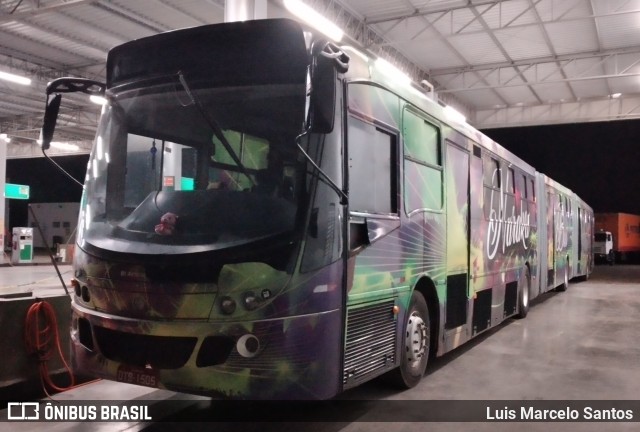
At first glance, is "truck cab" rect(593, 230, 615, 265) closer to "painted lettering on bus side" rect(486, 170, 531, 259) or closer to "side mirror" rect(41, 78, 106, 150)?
"painted lettering on bus side" rect(486, 170, 531, 259)

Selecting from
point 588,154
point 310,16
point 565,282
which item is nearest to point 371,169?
point 310,16

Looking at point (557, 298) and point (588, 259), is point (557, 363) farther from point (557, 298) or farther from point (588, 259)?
point (588, 259)

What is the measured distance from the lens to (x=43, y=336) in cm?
573

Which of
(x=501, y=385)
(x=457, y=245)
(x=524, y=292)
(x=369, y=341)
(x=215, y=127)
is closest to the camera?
(x=215, y=127)

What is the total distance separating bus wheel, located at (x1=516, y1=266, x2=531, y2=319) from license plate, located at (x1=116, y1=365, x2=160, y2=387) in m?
8.26

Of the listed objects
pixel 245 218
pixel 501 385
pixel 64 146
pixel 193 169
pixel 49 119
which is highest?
pixel 64 146

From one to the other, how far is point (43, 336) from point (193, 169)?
8.47ft

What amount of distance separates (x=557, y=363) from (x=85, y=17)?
52.9 feet

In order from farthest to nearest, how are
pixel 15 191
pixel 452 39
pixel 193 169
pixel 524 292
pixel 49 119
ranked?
1. pixel 15 191
2. pixel 452 39
3. pixel 524 292
4. pixel 49 119
5. pixel 193 169

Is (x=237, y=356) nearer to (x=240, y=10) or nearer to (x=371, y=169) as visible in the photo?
(x=371, y=169)

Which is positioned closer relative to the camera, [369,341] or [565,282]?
[369,341]

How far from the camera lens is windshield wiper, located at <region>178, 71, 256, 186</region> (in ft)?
14.2

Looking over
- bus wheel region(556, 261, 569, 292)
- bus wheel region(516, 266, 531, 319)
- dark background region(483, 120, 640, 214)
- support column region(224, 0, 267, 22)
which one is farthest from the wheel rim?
dark background region(483, 120, 640, 214)

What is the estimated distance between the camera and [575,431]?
4.94 meters
